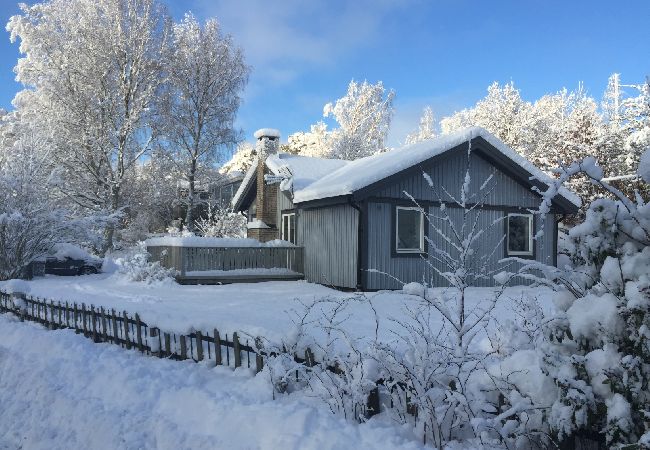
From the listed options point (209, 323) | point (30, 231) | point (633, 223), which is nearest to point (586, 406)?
point (633, 223)

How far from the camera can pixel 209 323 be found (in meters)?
6.70

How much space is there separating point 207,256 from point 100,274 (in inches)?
323

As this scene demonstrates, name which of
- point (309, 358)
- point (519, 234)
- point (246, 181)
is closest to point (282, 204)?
point (246, 181)

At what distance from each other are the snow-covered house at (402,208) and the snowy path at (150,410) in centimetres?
685

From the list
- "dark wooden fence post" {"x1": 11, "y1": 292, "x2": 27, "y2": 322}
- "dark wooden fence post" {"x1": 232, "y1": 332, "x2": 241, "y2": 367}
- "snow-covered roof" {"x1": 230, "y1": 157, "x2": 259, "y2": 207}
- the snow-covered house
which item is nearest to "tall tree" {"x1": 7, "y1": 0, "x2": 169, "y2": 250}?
"snow-covered roof" {"x1": 230, "y1": 157, "x2": 259, "y2": 207}

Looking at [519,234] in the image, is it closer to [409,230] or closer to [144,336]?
[409,230]

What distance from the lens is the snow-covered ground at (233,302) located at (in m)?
7.18

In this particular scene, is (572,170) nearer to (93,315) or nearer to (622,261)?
(622,261)

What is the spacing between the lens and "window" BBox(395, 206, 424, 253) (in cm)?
1416

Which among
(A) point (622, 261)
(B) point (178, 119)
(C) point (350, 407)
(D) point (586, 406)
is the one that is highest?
(B) point (178, 119)

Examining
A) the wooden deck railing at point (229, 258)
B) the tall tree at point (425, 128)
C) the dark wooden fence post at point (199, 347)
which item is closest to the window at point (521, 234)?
the wooden deck railing at point (229, 258)

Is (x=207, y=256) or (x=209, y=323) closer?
(x=209, y=323)

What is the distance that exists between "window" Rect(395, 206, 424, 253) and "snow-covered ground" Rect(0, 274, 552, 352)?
194 cm

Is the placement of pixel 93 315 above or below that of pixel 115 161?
below
